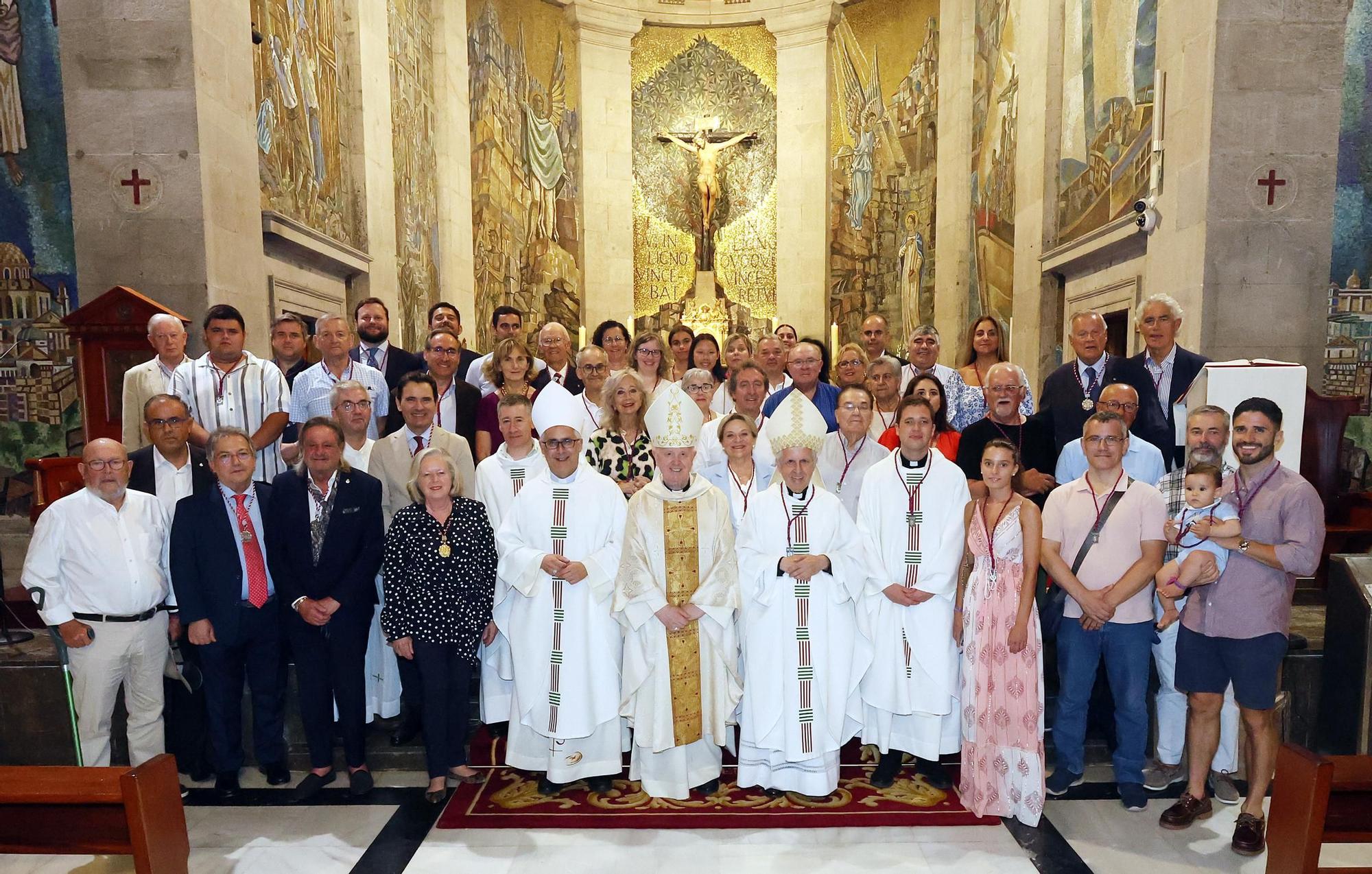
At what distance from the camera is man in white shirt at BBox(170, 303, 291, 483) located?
5324 mm

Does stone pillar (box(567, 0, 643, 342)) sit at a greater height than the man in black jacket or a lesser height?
greater

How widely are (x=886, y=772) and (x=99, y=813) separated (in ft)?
12.0

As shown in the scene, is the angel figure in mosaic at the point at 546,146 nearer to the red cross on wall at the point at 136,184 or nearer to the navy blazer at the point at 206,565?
the red cross on wall at the point at 136,184

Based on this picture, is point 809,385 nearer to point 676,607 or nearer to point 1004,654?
point 676,607

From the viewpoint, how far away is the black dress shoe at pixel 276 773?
4.79 meters

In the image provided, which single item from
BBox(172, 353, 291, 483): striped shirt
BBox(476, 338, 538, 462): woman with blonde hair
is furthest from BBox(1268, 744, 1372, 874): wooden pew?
BBox(172, 353, 291, 483): striped shirt

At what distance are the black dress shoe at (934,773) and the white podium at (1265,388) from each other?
2.50 m

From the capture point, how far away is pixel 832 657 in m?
4.42

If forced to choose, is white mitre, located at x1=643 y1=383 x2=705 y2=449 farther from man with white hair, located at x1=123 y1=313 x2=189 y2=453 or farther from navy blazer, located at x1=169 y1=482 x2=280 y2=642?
man with white hair, located at x1=123 y1=313 x2=189 y2=453

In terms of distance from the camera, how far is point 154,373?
5359mm

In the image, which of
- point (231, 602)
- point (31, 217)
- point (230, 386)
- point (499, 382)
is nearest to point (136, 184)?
point (31, 217)

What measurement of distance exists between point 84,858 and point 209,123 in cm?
583

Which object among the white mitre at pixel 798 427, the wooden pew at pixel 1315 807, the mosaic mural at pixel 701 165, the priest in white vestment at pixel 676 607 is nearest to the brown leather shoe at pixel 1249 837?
the wooden pew at pixel 1315 807

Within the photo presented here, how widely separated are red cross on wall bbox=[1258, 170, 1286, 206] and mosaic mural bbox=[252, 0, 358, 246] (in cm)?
912
